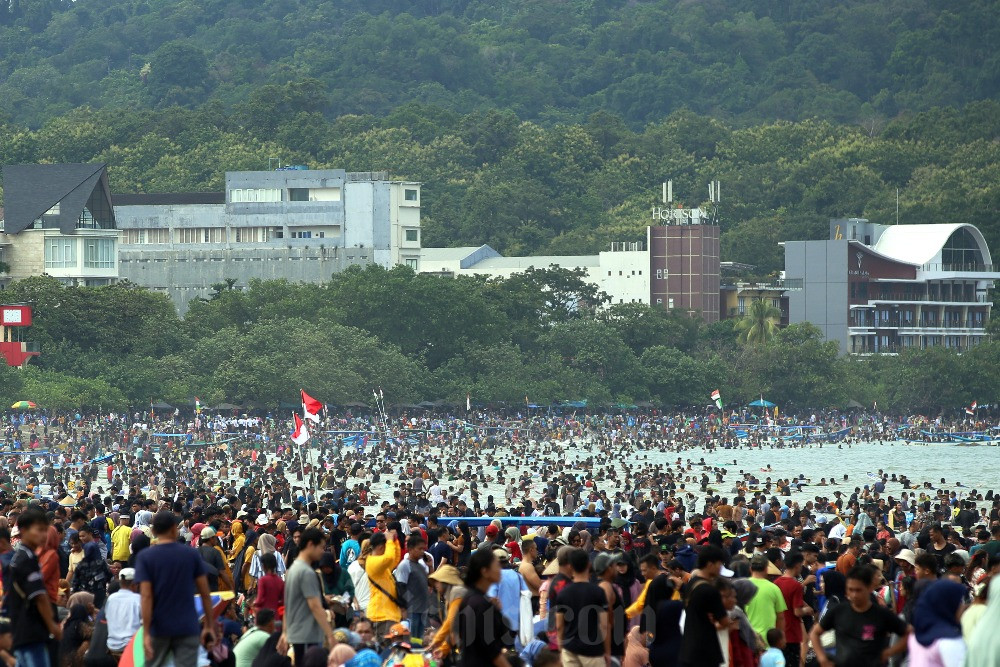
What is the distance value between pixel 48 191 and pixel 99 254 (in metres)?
3.72

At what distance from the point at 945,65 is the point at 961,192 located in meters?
66.9

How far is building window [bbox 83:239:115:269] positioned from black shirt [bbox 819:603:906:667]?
7408 centimetres

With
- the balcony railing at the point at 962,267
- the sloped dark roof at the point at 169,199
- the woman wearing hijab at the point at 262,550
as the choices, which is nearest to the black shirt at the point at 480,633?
the woman wearing hijab at the point at 262,550

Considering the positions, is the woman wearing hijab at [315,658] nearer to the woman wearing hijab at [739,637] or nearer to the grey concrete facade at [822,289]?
the woman wearing hijab at [739,637]

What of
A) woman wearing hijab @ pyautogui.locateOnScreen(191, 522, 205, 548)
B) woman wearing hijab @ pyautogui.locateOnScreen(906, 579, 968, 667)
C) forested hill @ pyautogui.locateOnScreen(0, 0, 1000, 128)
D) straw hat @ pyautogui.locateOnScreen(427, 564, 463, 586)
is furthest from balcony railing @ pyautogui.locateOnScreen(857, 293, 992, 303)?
woman wearing hijab @ pyautogui.locateOnScreen(906, 579, 968, 667)

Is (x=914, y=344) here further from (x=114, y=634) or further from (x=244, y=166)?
(x=114, y=634)

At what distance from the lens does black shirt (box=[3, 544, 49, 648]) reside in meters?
10.3

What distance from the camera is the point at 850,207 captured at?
126 m

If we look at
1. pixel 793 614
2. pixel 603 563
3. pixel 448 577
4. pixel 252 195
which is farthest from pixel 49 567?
pixel 252 195

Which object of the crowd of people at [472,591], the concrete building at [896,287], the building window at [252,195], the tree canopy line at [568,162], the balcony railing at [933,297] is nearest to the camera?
the crowd of people at [472,591]

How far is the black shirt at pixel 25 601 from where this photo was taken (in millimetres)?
10320

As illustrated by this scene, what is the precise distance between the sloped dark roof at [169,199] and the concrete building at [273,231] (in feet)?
5.99

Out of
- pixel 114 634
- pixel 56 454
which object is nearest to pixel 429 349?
pixel 56 454

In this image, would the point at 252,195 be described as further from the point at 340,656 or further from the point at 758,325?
the point at 340,656
